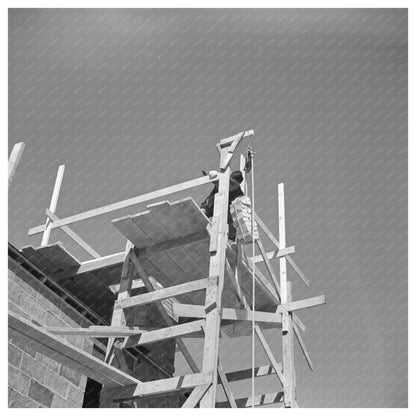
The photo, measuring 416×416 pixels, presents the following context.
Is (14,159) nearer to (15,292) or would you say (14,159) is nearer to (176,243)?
(15,292)

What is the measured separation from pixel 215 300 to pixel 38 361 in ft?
8.72

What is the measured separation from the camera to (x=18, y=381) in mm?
7488

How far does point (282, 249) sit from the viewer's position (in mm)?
9875

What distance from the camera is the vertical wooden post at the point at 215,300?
261 inches

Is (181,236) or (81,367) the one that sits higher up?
(181,236)

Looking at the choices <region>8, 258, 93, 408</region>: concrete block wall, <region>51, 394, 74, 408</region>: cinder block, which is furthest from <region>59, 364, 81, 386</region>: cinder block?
<region>51, 394, 74, 408</region>: cinder block

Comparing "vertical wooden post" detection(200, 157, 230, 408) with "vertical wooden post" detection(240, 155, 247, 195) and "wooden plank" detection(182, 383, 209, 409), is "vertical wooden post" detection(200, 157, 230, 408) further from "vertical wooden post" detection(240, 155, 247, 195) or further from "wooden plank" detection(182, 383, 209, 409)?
"vertical wooden post" detection(240, 155, 247, 195)

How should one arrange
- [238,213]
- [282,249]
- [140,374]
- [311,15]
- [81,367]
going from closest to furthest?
[81,367] → [311,15] → [238,213] → [140,374] → [282,249]

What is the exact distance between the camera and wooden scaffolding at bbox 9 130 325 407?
269 inches

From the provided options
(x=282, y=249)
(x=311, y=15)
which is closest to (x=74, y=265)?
(x=282, y=249)

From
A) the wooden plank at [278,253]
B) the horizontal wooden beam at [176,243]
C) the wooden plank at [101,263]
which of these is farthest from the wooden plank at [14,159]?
the wooden plank at [278,253]

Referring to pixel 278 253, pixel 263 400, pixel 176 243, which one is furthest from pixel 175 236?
pixel 263 400

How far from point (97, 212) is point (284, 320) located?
346cm

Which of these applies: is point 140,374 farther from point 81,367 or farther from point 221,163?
point 221,163
